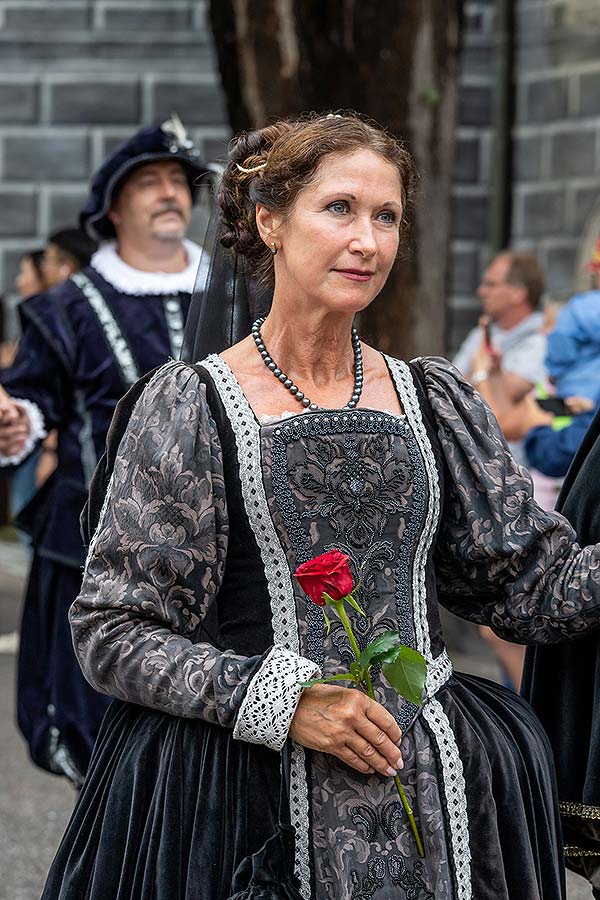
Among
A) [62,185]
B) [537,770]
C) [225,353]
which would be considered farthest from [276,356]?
[62,185]

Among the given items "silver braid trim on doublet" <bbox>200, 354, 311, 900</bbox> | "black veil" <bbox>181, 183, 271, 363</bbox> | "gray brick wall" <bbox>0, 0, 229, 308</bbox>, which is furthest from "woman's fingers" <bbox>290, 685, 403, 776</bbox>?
"gray brick wall" <bbox>0, 0, 229, 308</bbox>

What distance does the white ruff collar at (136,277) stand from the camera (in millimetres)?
4598

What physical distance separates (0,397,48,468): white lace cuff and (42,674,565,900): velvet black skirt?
1909mm

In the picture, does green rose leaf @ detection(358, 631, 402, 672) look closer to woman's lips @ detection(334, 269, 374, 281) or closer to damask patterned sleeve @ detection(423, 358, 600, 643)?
damask patterned sleeve @ detection(423, 358, 600, 643)

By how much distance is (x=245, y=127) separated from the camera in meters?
6.96

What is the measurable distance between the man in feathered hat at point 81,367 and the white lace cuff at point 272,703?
2055 millimetres

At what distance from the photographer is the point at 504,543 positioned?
104 inches

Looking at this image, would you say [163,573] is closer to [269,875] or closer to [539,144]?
[269,875]

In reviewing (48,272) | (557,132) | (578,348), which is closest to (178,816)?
(578,348)

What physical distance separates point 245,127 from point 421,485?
4.60m

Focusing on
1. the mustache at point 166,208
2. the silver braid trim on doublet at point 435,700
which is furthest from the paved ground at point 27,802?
the silver braid trim on doublet at point 435,700

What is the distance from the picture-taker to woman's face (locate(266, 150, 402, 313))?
2.54 meters

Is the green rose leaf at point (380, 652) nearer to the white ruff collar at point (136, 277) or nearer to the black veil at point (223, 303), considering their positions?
the black veil at point (223, 303)

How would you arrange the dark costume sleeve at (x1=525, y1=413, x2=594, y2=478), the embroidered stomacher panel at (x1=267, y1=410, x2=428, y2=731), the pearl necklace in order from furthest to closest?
1. the dark costume sleeve at (x1=525, y1=413, x2=594, y2=478)
2. the pearl necklace
3. the embroidered stomacher panel at (x1=267, y1=410, x2=428, y2=731)
